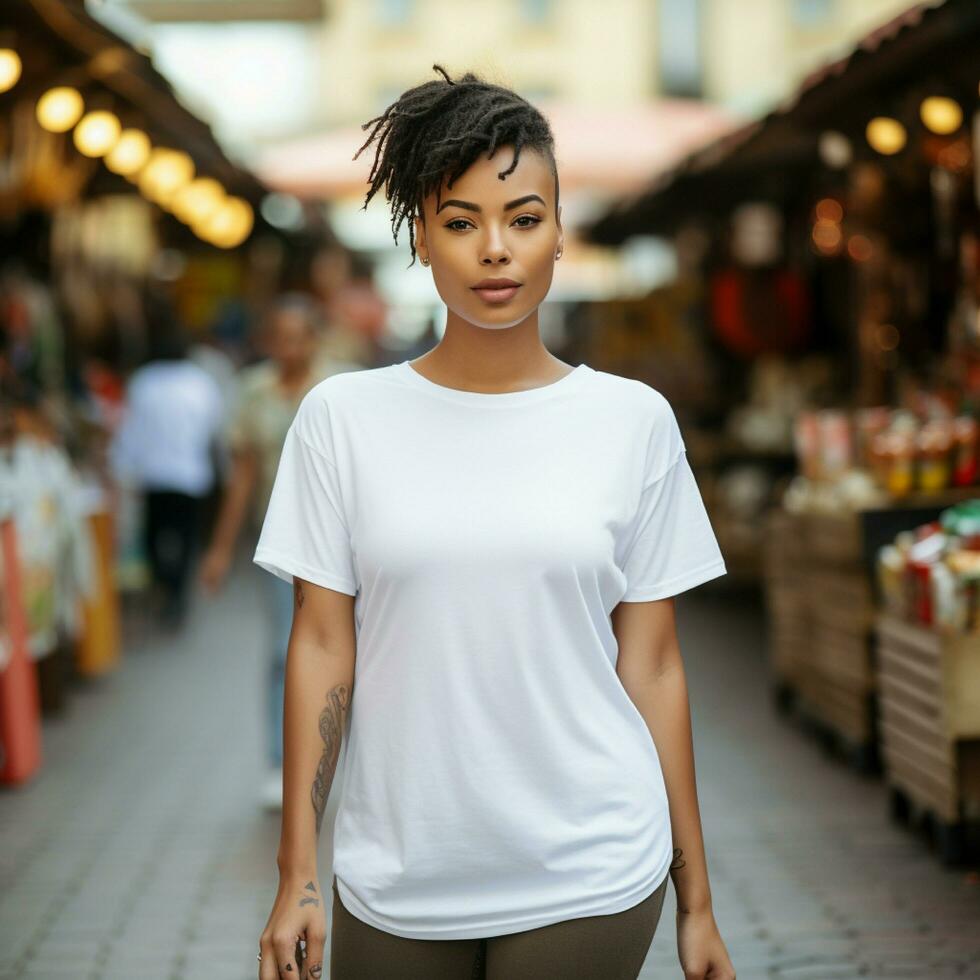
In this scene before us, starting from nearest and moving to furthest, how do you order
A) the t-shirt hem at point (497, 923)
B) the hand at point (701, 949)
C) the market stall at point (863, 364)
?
1. the t-shirt hem at point (497, 923)
2. the hand at point (701, 949)
3. the market stall at point (863, 364)

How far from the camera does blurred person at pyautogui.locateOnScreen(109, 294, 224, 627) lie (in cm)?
1153

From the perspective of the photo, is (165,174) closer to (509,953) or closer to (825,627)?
(825,627)

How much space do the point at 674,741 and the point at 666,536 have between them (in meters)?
0.28

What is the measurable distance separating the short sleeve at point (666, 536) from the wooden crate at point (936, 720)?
10.7 ft

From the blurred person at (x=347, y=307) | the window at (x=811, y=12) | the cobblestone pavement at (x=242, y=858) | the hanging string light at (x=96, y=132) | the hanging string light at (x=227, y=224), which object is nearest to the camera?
the cobblestone pavement at (x=242, y=858)

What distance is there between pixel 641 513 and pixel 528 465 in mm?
192

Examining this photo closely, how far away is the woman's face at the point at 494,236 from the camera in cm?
225

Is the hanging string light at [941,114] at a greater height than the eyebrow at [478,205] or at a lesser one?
greater

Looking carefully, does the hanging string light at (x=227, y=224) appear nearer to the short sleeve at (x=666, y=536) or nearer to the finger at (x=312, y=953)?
the short sleeve at (x=666, y=536)

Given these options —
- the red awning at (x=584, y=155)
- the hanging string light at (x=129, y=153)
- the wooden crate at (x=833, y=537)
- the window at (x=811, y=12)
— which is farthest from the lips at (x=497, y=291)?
the window at (x=811, y=12)

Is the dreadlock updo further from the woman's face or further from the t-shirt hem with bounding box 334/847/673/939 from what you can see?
the t-shirt hem with bounding box 334/847/673/939

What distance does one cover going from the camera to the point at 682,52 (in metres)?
37.2

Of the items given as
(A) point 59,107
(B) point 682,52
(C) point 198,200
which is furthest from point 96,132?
(B) point 682,52

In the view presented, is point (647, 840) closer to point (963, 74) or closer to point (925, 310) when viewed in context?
point (963, 74)
